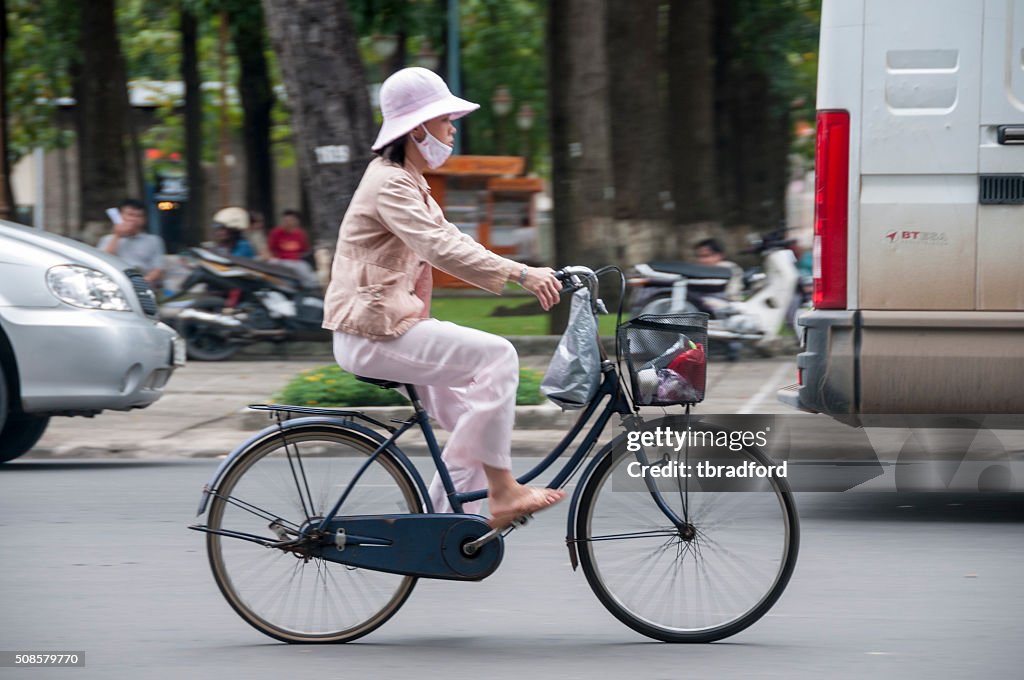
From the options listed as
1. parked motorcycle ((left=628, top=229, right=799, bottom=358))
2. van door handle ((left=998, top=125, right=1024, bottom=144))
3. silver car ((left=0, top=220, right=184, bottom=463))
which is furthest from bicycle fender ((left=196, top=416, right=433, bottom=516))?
parked motorcycle ((left=628, top=229, right=799, bottom=358))

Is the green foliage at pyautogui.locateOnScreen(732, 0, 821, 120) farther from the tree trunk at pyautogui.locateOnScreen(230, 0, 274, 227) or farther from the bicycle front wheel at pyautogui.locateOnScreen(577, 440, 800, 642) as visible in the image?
the bicycle front wheel at pyautogui.locateOnScreen(577, 440, 800, 642)

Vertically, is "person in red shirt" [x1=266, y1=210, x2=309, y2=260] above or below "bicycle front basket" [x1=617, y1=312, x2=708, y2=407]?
below

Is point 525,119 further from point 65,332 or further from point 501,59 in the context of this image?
point 65,332

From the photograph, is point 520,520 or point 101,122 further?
point 101,122

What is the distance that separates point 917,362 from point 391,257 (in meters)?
2.81

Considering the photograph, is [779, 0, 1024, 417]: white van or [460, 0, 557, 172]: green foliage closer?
[779, 0, 1024, 417]: white van

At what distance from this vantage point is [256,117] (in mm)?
26625

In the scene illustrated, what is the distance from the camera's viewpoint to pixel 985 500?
758 centimetres

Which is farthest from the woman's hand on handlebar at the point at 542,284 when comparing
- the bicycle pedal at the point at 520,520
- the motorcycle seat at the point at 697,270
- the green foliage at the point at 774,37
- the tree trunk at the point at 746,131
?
the tree trunk at the point at 746,131

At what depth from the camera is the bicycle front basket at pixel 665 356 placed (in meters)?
4.57

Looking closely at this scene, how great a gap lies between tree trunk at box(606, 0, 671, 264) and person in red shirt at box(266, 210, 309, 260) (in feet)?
13.2

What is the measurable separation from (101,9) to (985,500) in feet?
58.2

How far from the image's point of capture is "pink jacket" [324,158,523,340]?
4492 millimetres

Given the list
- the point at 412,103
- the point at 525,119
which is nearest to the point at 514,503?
the point at 412,103
